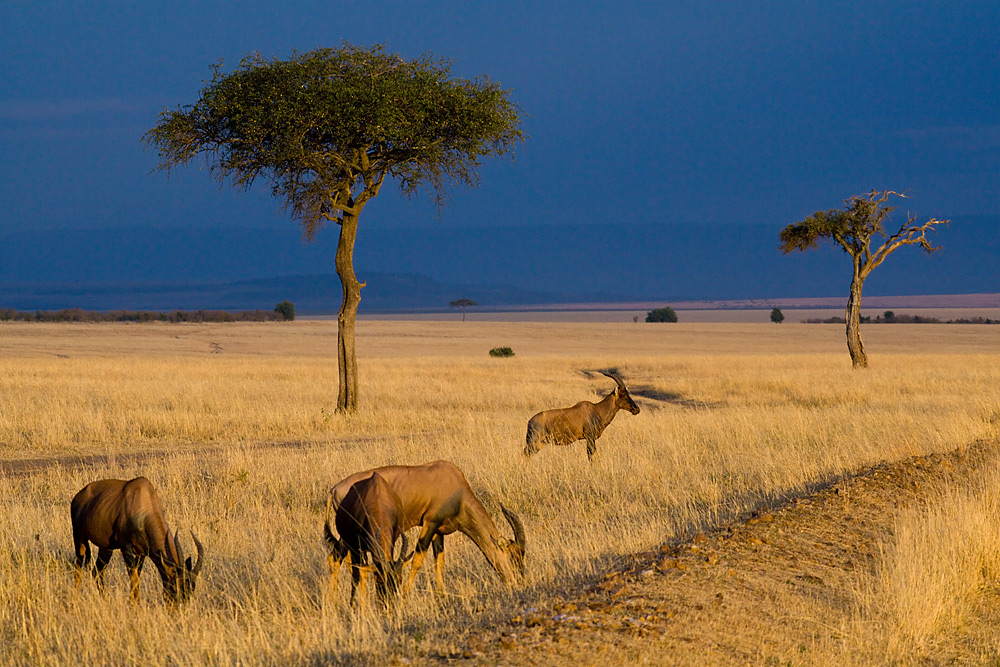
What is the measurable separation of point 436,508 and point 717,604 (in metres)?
2.04

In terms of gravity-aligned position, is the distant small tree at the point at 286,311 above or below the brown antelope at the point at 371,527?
above

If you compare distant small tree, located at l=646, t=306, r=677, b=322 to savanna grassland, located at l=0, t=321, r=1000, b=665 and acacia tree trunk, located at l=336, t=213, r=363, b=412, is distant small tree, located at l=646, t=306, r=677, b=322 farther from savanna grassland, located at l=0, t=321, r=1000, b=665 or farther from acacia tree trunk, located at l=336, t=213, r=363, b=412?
acacia tree trunk, located at l=336, t=213, r=363, b=412

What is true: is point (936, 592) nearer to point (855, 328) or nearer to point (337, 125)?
point (337, 125)

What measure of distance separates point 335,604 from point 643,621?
87.2 inches

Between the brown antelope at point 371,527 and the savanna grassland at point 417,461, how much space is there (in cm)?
29

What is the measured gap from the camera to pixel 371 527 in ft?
19.9

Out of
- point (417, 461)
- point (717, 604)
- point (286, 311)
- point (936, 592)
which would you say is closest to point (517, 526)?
point (717, 604)

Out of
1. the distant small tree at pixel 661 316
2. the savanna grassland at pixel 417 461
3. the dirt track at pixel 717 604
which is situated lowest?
the savanna grassland at pixel 417 461

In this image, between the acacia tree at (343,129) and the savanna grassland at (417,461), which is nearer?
the savanna grassland at (417,461)

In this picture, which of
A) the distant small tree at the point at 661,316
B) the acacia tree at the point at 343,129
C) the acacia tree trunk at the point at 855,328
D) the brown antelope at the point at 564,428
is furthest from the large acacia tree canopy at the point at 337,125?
the distant small tree at the point at 661,316

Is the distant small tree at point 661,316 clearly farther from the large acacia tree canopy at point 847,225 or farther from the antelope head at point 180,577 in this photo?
the antelope head at point 180,577

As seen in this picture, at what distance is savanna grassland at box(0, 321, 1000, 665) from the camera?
6.07 metres

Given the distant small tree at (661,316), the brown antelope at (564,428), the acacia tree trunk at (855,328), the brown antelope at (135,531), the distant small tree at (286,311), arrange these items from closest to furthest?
the brown antelope at (135,531) → the brown antelope at (564,428) → the acacia tree trunk at (855,328) → the distant small tree at (661,316) → the distant small tree at (286,311)

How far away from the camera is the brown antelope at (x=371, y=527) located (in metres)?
6.01
